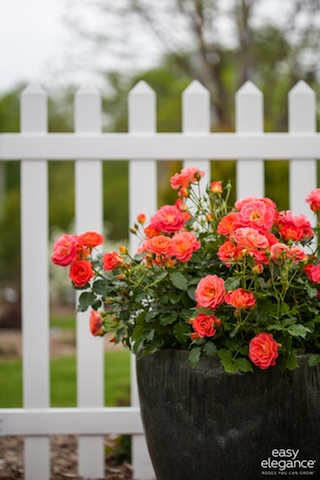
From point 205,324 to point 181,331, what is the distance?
0.11 meters

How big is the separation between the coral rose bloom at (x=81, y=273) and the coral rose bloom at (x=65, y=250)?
3cm

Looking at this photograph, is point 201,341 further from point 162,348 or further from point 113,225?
point 113,225

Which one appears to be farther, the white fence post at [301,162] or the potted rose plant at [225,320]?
the white fence post at [301,162]

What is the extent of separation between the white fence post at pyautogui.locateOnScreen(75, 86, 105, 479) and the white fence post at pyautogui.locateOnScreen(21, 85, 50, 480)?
0.13 m

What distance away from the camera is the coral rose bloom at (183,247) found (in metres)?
1.63

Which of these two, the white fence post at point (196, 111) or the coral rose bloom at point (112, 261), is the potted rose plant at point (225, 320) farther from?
the white fence post at point (196, 111)

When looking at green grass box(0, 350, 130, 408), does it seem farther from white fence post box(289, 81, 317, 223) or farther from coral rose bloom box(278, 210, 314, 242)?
coral rose bloom box(278, 210, 314, 242)

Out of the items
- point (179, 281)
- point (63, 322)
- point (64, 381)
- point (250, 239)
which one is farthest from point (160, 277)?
point (63, 322)

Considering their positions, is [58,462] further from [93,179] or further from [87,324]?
[93,179]

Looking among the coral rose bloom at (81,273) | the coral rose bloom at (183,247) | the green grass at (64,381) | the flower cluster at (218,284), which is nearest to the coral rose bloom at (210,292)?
the flower cluster at (218,284)

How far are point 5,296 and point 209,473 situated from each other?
354 inches

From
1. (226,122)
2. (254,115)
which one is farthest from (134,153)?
(226,122)

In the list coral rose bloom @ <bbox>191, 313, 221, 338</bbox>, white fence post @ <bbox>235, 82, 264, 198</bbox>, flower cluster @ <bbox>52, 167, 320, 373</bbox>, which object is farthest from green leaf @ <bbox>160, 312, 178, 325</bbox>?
white fence post @ <bbox>235, 82, 264, 198</bbox>

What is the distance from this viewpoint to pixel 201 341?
5.20 feet
